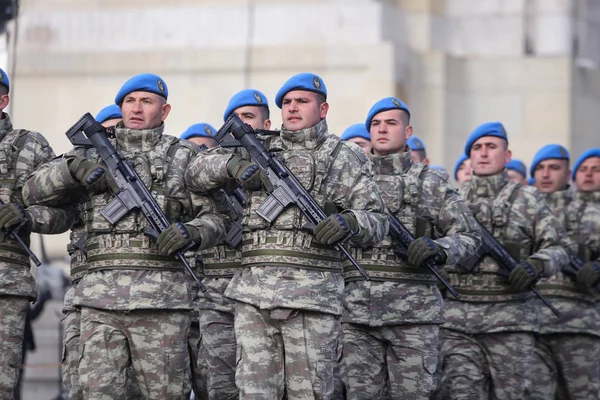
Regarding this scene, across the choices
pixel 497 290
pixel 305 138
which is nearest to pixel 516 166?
pixel 497 290

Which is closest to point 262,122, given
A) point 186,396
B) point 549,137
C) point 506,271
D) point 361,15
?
point 506,271

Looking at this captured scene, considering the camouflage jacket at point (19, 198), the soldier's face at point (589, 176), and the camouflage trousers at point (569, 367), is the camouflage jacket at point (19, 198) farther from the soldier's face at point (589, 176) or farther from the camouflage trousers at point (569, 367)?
the soldier's face at point (589, 176)

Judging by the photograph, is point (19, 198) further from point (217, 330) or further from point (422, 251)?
point (422, 251)

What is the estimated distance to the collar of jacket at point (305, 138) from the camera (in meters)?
10.2

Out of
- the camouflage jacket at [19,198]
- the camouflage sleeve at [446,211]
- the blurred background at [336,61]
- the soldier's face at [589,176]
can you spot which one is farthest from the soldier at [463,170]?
the camouflage jacket at [19,198]

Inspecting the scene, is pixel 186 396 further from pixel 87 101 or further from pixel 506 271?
pixel 87 101

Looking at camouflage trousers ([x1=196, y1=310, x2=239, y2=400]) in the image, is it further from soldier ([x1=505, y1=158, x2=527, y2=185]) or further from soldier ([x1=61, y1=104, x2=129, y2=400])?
soldier ([x1=505, y1=158, x2=527, y2=185])

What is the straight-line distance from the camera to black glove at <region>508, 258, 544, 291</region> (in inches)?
487

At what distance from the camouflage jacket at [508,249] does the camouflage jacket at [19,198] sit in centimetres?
351

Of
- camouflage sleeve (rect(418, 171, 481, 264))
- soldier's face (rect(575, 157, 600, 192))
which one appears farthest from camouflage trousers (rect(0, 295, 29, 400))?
soldier's face (rect(575, 157, 600, 192))

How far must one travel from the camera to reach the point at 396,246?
11539 mm

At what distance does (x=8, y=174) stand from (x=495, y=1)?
445 inches

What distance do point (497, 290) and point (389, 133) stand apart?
5.52ft

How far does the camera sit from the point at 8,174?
10680 mm
